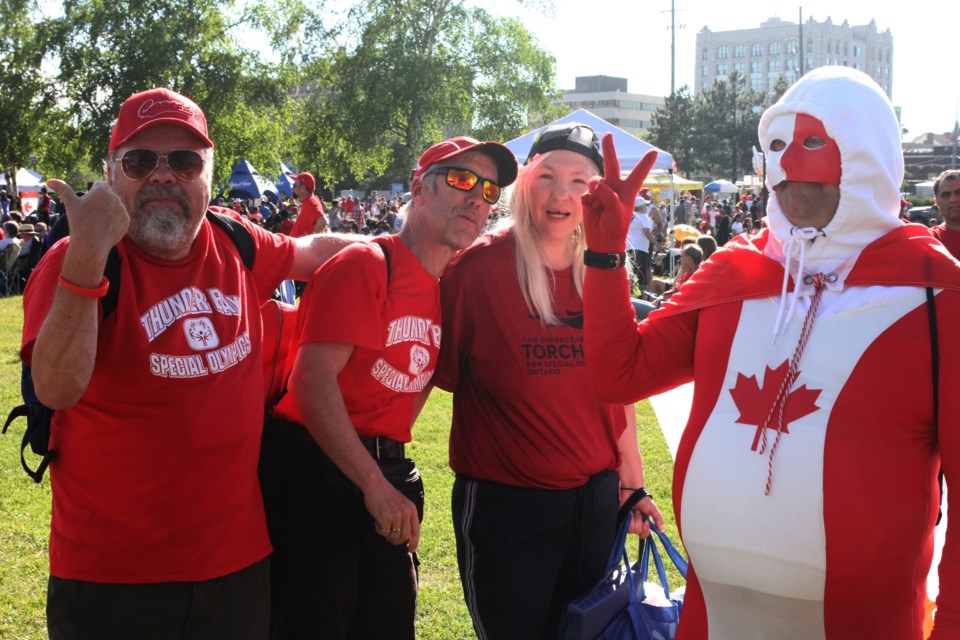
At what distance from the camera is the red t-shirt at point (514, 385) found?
2627 millimetres

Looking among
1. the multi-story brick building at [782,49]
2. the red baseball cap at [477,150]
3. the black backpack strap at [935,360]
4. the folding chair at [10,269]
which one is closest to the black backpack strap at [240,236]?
the red baseball cap at [477,150]

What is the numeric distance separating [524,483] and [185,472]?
1014 millimetres

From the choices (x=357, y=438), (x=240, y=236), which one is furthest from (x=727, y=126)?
(x=357, y=438)

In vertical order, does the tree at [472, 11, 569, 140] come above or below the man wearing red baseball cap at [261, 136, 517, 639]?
above

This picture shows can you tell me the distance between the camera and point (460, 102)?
27672 mm

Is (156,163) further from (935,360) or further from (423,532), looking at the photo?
(423,532)

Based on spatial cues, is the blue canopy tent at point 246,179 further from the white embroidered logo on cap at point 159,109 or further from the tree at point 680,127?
the tree at point 680,127

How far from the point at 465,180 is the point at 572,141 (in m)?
0.42

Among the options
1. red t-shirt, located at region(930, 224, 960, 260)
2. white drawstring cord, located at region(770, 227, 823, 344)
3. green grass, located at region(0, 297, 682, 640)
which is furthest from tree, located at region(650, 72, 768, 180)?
white drawstring cord, located at region(770, 227, 823, 344)

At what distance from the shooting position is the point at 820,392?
1776mm

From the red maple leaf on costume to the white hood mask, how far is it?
12cm

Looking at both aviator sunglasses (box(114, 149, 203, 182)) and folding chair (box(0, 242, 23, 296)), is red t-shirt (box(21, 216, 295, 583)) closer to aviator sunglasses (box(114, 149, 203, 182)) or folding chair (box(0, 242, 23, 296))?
aviator sunglasses (box(114, 149, 203, 182))

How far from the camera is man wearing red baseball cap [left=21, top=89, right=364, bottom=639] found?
209cm

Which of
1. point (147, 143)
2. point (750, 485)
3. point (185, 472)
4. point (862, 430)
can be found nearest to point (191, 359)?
point (185, 472)
